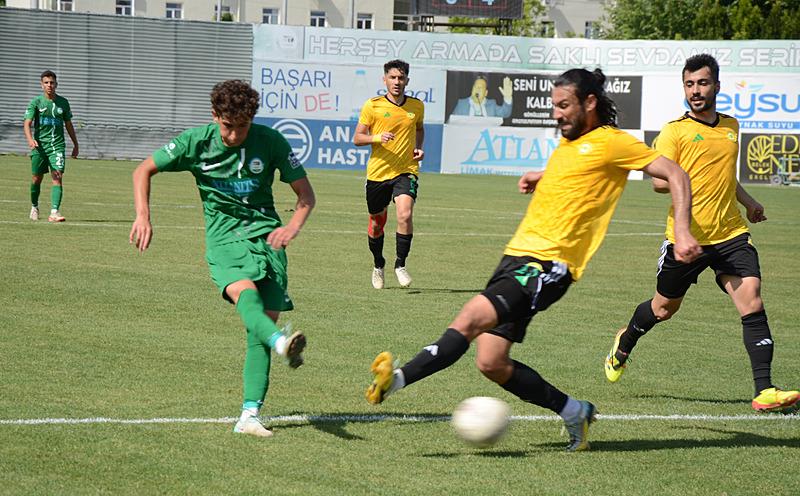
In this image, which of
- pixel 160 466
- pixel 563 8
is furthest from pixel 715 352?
pixel 563 8

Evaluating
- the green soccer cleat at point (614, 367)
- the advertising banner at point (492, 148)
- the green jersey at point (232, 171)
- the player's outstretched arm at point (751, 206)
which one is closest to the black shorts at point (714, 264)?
the player's outstretched arm at point (751, 206)

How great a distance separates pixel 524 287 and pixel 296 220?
55.2 inches

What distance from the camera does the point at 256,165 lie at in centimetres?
630

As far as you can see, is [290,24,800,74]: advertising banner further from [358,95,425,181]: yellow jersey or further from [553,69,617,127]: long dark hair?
[553,69,617,127]: long dark hair

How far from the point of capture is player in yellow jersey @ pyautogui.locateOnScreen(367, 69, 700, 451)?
5.60m

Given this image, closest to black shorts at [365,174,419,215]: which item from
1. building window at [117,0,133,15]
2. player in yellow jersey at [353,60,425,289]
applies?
player in yellow jersey at [353,60,425,289]

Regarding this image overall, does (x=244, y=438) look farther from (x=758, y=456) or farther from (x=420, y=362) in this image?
(x=758, y=456)

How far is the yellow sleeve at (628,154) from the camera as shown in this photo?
5.80 m

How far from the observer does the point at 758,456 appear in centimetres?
611

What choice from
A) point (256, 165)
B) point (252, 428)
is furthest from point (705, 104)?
point (252, 428)

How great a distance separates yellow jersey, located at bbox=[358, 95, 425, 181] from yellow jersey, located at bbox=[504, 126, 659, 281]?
24.0 ft

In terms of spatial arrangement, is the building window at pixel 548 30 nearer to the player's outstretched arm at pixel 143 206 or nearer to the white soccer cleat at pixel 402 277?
the white soccer cleat at pixel 402 277

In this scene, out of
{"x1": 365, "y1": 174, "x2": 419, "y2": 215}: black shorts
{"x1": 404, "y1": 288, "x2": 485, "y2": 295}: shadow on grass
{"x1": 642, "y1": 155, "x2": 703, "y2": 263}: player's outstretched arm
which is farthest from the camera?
{"x1": 365, "y1": 174, "x2": 419, "y2": 215}: black shorts

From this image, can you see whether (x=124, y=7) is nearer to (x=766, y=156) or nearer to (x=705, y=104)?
(x=766, y=156)
